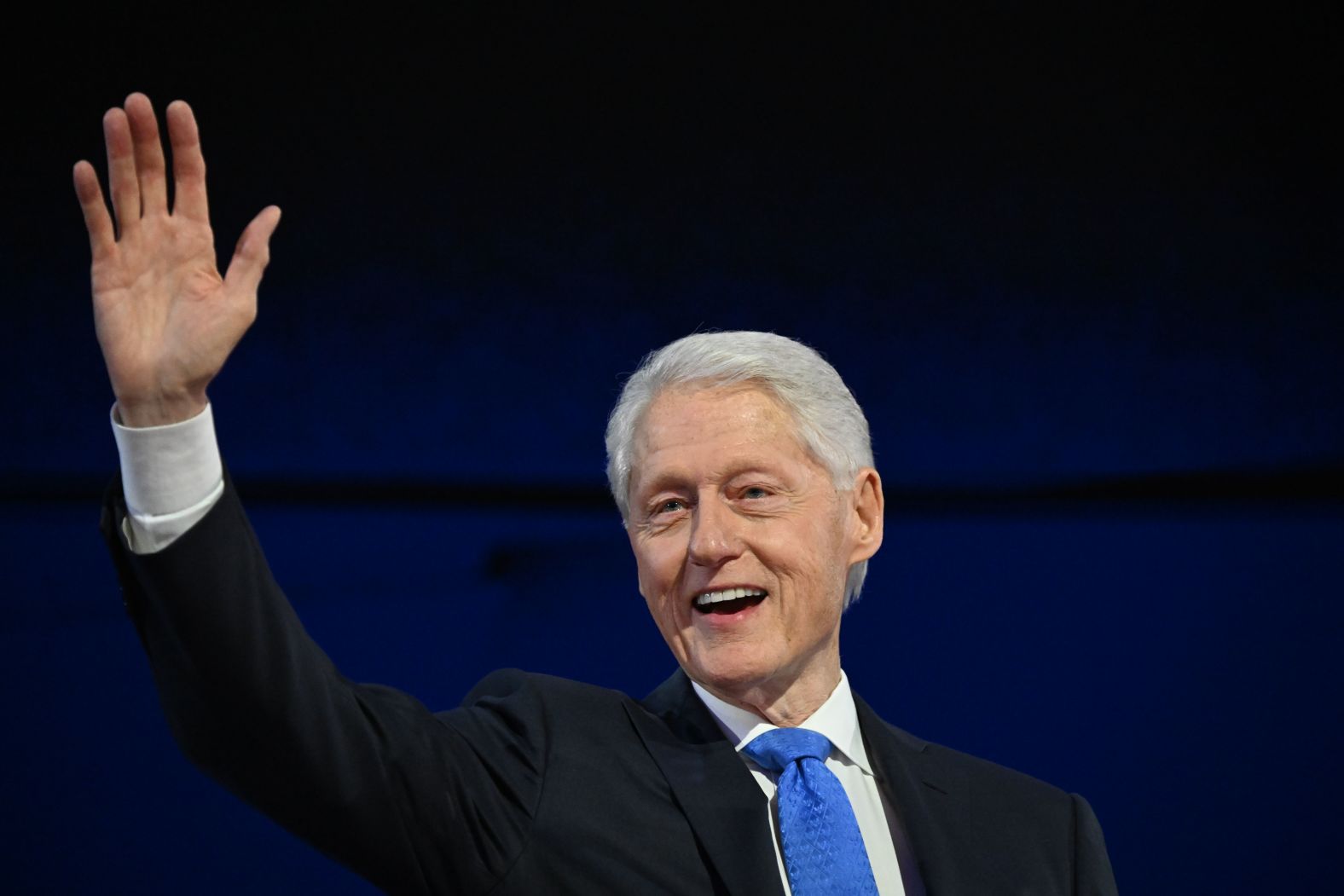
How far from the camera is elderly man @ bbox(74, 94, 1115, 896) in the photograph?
111 cm

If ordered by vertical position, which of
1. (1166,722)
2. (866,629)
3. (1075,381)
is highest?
(1075,381)

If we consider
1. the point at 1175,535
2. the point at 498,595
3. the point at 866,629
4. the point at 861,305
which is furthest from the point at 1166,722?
the point at 498,595

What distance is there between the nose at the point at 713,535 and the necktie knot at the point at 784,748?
19 centimetres

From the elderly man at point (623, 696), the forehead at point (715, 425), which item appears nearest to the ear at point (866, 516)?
the elderly man at point (623, 696)

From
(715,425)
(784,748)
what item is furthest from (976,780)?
(715,425)

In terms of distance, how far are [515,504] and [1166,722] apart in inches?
46.6

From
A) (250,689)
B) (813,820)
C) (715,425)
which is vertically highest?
(715,425)

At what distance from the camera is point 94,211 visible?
1.11 meters

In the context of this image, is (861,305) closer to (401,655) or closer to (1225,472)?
(1225,472)

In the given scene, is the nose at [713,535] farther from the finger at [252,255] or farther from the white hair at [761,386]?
the finger at [252,255]

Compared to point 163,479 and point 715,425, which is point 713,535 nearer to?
Result: point 715,425

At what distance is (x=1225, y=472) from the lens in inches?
107

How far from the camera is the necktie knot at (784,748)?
1.54 metres

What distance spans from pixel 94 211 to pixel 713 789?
780 millimetres
